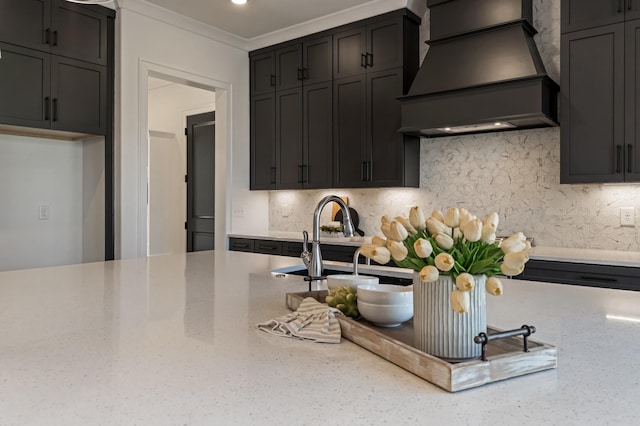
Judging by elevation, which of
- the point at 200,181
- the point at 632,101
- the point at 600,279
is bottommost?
the point at 600,279

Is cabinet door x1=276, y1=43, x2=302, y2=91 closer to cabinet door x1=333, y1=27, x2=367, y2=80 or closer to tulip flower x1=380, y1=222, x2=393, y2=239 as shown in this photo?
cabinet door x1=333, y1=27, x2=367, y2=80

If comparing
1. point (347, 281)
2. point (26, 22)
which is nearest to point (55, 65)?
point (26, 22)

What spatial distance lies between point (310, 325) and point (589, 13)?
304cm

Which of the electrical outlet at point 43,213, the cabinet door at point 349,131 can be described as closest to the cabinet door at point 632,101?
the cabinet door at point 349,131

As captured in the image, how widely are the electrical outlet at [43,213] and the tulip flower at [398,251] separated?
3998 millimetres

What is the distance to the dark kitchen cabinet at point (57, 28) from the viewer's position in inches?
138

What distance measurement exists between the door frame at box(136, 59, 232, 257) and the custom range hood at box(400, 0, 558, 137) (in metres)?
2.04

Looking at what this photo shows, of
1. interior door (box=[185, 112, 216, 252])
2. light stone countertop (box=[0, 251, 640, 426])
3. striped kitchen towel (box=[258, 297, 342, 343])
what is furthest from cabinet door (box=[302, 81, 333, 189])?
striped kitchen towel (box=[258, 297, 342, 343])

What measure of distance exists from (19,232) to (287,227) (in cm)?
249

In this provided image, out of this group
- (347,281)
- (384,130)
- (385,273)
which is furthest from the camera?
(384,130)

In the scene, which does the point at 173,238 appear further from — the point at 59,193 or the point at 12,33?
A: the point at 12,33

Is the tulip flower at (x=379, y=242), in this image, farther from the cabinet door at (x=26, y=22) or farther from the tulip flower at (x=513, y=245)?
the cabinet door at (x=26, y=22)

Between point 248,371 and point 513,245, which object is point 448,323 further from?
point 248,371

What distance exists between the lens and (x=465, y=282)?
0.85 m
